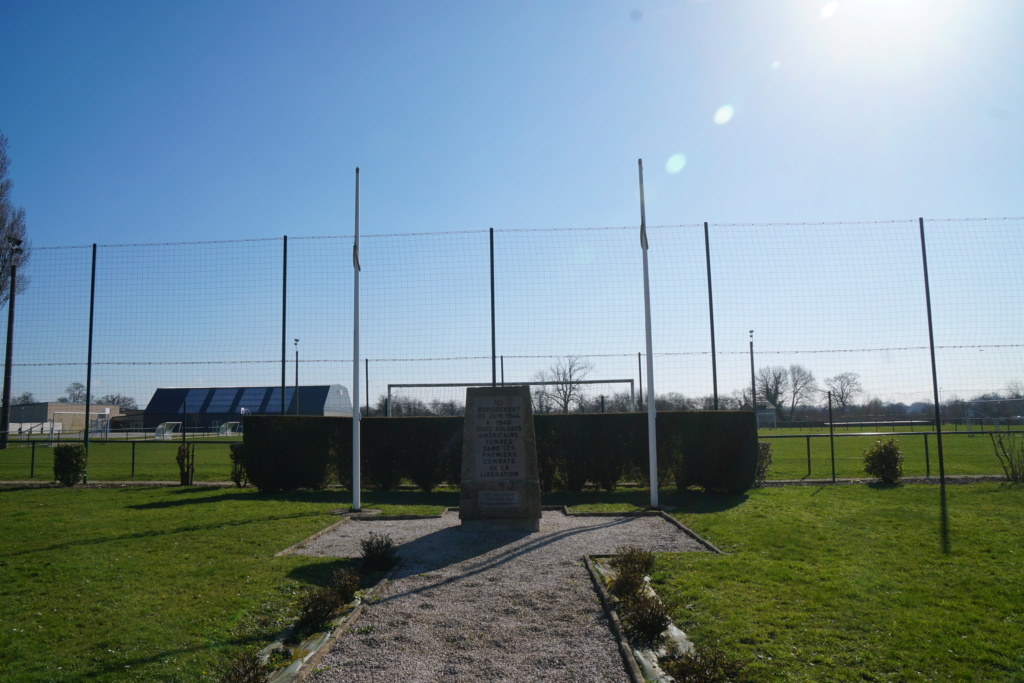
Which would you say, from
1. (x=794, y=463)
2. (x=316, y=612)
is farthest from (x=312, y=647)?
(x=794, y=463)

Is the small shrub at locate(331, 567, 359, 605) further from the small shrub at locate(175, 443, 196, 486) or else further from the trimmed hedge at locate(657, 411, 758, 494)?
the small shrub at locate(175, 443, 196, 486)

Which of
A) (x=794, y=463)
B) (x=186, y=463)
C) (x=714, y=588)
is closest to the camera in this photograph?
(x=714, y=588)

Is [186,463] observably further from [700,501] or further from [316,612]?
[316,612]

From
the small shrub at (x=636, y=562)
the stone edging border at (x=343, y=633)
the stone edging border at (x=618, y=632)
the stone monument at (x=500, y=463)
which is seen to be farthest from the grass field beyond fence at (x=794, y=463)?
the stone edging border at (x=618, y=632)

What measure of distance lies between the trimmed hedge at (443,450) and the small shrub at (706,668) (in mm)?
8974

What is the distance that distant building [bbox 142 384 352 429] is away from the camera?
33719 mm

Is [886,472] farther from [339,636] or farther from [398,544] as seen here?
[339,636]

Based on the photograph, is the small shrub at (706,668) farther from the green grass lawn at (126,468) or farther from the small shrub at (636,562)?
the green grass lawn at (126,468)

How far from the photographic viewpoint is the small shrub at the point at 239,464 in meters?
13.9

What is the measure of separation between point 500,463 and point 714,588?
4.08m

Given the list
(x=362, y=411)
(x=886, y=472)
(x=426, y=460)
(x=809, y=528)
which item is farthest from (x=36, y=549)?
(x=886, y=472)

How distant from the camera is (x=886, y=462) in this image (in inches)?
524

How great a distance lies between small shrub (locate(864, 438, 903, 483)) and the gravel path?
22.2ft

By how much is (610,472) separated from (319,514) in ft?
18.7
